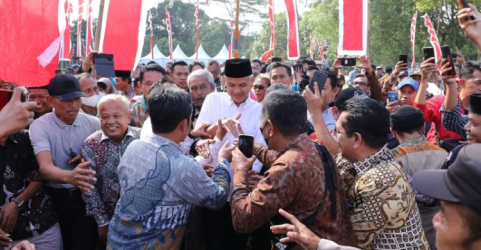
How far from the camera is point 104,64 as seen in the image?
4711 millimetres

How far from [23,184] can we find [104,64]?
1800 millimetres

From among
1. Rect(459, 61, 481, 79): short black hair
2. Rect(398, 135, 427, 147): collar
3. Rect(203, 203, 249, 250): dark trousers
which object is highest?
Rect(459, 61, 481, 79): short black hair

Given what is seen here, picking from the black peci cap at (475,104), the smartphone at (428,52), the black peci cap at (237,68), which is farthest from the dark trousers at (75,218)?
the smartphone at (428,52)

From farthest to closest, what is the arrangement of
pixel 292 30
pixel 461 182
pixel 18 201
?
pixel 292 30 → pixel 18 201 → pixel 461 182

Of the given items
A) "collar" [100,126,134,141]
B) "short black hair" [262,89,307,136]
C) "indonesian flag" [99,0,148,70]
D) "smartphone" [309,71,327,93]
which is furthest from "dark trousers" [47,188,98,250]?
"indonesian flag" [99,0,148,70]

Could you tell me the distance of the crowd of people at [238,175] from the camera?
2.27 m

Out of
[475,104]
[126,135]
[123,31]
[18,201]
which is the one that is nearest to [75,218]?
[18,201]

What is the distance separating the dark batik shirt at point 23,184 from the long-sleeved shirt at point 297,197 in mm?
1712

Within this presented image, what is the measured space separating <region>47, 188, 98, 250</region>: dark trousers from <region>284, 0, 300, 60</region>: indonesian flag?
7504 mm

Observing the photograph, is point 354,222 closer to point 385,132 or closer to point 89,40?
point 385,132

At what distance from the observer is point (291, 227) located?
2.07 metres

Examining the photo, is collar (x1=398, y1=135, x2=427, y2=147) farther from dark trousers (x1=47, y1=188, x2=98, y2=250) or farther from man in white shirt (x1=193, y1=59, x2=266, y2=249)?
dark trousers (x1=47, y1=188, x2=98, y2=250)

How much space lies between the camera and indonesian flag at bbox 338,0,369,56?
6031 millimetres

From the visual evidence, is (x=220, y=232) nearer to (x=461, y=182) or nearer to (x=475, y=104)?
(x=475, y=104)
